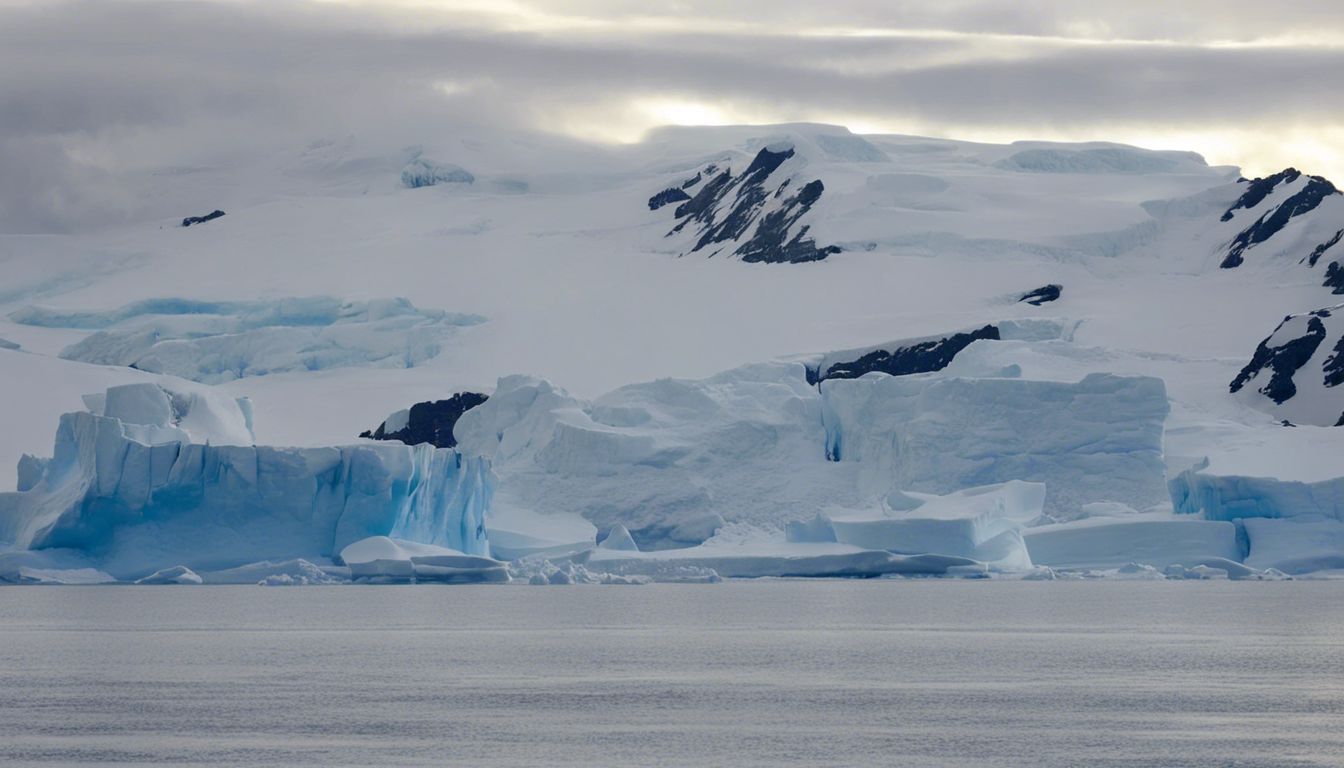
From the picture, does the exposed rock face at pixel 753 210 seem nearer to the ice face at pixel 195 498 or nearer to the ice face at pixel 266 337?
the ice face at pixel 266 337

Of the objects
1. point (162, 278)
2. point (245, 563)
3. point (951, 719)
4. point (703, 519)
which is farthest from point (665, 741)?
point (162, 278)

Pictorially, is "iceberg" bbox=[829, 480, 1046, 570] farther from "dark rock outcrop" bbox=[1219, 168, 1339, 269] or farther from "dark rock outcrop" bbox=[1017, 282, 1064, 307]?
"dark rock outcrop" bbox=[1219, 168, 1339, 269]

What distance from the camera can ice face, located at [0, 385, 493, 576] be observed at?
104 feet

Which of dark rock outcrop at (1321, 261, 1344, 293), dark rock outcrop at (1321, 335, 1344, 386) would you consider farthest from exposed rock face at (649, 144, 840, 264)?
dark rock outcrop at (1321, 335, 1344, 386)

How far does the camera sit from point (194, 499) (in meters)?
31.9

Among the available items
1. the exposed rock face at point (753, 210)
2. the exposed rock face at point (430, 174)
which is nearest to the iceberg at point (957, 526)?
the exposed rock face at point (753, 210)

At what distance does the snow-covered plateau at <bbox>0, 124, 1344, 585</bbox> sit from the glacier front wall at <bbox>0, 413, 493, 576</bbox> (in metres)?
0.06

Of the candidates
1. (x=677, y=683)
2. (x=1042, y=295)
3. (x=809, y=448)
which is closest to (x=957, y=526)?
(x=809, y=448)

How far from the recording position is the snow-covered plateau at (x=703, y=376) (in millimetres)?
33000

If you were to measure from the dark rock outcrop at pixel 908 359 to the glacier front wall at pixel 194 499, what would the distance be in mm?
18194

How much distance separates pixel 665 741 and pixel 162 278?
5768 cm


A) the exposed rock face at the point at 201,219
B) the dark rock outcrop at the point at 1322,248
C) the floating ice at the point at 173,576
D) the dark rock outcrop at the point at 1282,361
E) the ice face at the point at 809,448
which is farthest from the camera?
the exposed rock face at the point at 201,219

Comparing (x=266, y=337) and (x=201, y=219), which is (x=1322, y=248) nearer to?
(x=266, y=337)

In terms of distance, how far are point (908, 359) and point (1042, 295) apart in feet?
22.6
